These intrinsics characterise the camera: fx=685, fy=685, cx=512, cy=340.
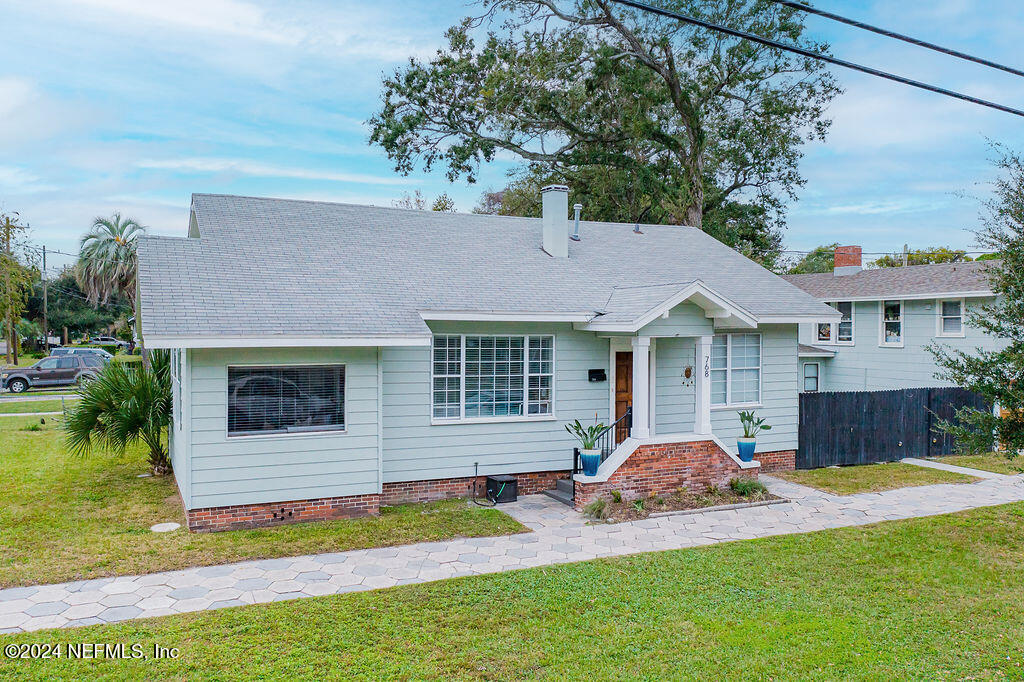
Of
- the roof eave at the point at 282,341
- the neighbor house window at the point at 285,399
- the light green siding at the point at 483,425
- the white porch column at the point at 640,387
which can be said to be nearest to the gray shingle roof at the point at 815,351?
the light green siding at the point at 483,425

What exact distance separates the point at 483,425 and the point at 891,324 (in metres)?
15.6

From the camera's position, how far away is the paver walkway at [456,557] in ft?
22.6

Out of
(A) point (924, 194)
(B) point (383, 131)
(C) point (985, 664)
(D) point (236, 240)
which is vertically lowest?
(C) point (985, 664)

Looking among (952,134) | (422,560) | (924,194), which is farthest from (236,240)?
(924,194)

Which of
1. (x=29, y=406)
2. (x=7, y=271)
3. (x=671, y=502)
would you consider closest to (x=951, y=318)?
(x=671, y=502)

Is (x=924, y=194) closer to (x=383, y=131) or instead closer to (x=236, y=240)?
(x=383, y=131)

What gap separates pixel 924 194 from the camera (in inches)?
1098

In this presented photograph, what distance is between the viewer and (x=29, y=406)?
2348 centimetres

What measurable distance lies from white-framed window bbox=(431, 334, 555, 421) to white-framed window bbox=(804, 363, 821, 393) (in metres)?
14.0

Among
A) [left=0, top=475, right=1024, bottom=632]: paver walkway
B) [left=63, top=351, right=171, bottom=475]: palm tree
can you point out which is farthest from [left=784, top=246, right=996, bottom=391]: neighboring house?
[left=63, top=351, right=171, bottom=475]: palm tree

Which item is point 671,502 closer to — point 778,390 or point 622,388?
point 622,388

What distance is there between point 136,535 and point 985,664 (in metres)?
9.64

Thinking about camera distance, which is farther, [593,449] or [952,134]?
[952,134]

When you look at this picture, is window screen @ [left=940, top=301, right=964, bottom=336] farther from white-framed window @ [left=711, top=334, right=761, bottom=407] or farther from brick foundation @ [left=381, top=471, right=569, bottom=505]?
brick foundation @ [left=381, top=471, right=569, bottom=505]
